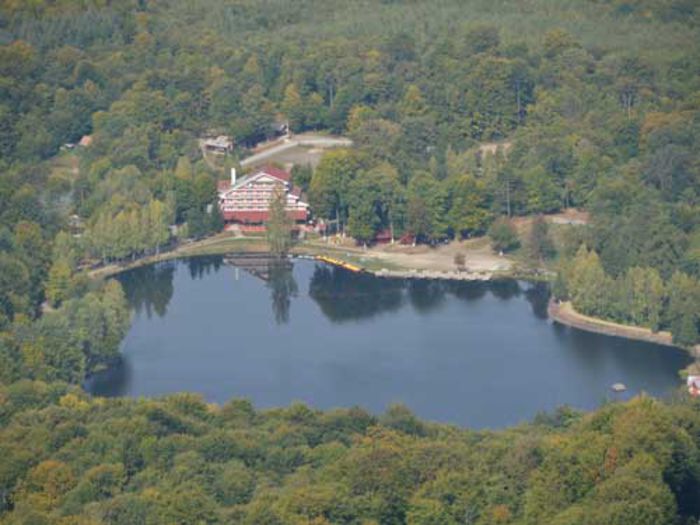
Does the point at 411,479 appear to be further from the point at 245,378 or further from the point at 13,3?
the point at 13,3

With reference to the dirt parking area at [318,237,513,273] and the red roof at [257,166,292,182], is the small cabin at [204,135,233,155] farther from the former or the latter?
the dirt parking area at [318,237,513,273]

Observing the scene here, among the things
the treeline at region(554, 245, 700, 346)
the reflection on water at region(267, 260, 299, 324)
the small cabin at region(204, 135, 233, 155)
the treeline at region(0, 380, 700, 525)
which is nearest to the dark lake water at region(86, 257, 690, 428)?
the reflection on water at region(267, 260, 299, 324)

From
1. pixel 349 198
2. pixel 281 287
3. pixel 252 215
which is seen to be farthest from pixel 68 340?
pixel 252 215

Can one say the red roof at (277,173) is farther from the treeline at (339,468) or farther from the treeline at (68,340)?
the treeline at (339,468)

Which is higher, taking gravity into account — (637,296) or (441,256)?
(441,256)

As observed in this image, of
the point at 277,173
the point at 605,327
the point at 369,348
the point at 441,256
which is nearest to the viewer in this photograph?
the point at 369,348

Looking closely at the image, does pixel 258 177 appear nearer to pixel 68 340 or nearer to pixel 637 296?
pixel 637 296

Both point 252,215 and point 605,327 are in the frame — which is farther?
point 252,215

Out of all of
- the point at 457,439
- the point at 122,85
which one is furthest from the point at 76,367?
the point at 122,85
